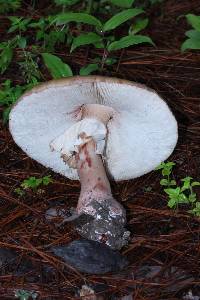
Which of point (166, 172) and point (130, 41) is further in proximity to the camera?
point (130, 41)

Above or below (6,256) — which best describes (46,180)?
above

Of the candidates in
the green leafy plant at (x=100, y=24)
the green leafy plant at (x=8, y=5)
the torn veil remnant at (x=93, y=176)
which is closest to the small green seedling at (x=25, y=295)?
the torn veil remnant at (x=93, y=176)

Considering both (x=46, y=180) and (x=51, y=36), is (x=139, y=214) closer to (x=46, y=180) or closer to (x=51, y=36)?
(x=46, y=180)

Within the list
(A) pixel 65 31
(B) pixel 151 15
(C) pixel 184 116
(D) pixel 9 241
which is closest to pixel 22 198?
(D) pixel 9 241

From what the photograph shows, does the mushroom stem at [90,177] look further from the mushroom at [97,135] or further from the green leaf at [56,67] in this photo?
the green leaf at [56,67]

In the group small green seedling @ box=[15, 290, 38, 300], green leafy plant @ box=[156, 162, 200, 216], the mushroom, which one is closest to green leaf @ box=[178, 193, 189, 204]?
green leafy plant @ box=[156, 162, 200, 216]

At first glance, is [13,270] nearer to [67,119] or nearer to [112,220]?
[112,220]

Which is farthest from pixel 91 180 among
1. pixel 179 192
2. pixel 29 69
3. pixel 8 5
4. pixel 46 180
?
pixel 8 5

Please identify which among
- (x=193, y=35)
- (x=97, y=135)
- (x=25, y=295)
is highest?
(x=193, y=35)
